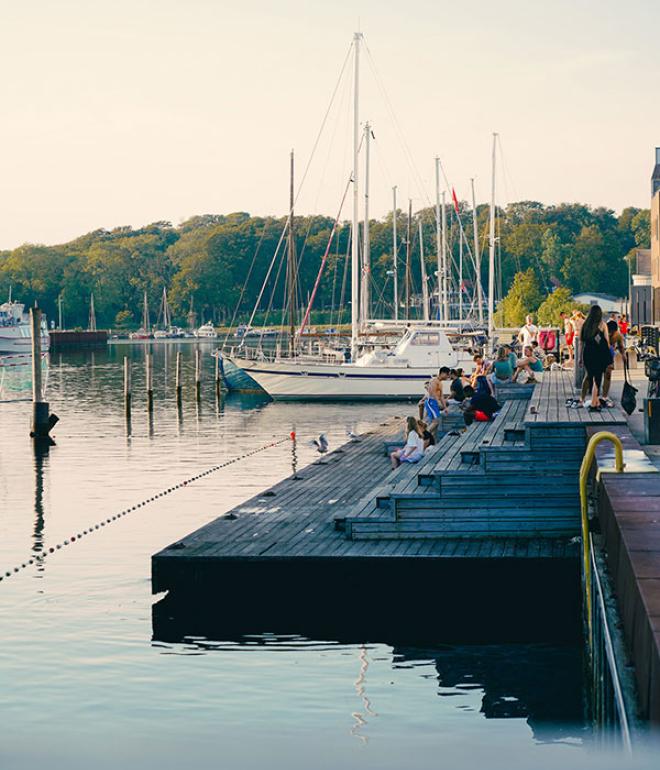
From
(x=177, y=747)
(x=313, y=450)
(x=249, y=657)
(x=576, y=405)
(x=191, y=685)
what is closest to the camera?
(x=177, y=747)

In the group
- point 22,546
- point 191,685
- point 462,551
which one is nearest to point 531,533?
point 462,551

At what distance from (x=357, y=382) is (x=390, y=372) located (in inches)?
63.5

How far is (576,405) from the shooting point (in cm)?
2203

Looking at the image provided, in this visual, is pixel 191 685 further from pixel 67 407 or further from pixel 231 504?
pixel 67 407

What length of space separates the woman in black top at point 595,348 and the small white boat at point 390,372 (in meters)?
42.1

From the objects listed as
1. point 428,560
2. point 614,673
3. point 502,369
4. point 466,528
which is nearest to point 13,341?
point 502,369

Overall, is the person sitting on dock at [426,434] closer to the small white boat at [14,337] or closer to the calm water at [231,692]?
the calm water at [231,692]

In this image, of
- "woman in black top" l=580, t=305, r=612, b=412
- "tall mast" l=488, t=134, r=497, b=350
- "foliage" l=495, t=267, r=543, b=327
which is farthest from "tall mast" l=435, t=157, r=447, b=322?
"woman in black top" l=580, t=305, r=612, b=412

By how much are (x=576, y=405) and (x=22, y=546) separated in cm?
1034

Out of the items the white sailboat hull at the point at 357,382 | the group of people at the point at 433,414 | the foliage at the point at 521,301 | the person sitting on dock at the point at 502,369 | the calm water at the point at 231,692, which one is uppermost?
the foliage at the point at 521,301

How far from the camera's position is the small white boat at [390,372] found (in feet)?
211

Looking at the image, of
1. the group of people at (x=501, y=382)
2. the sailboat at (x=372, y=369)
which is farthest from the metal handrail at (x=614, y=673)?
the sailboat at (x=372, y=369)

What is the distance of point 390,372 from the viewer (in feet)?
210

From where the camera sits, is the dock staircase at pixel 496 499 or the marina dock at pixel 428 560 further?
the dock staircase at pixel 496 499
